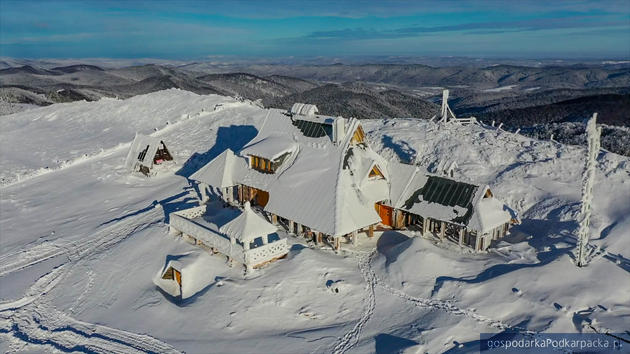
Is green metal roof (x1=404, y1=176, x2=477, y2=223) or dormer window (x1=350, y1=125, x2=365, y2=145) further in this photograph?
dormer window (x1=350, y1=125, x2=365, y2=145)

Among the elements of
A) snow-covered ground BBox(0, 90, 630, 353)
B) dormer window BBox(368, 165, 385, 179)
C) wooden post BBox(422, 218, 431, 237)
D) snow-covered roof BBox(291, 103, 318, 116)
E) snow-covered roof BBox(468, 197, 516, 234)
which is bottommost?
snow-covered ground BBox(0, 90, 630, 353)

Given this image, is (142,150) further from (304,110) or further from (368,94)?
(368,94)

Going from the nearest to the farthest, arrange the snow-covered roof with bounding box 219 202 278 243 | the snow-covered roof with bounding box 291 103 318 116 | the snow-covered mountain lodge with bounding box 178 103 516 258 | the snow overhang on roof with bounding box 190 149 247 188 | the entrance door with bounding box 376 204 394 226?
the snow-covered roof with bounding box 219 202 278 243
the snow-covered mountain lodge with bounding box 178 103 516 258
the entrance door with bounding box 376 204 394 226
the snow overhang on roof with bounding box 190 149 247 188
the snow-covered roof with bounding box 291 103 318 116

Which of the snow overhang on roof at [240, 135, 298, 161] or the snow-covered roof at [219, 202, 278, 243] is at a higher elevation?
the snow overhang on roof at [240, 135, 298, 161]

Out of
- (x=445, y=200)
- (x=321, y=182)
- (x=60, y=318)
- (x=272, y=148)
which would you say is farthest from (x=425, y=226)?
(x=60, y=318)

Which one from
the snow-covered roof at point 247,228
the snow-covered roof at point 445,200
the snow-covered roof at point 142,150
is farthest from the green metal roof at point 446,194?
the snow-covered roof at point 142,150

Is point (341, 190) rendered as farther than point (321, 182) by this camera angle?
No

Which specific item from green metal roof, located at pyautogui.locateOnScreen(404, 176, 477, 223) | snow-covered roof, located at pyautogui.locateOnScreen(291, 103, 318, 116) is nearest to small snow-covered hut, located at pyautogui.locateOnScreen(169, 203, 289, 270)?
green metal roof, located at pyautogui.locateOnScreen(404, 176, 477, 223)

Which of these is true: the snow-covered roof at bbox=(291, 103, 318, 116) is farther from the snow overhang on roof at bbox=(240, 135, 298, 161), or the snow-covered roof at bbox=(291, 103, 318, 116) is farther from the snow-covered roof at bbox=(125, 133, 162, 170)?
the snow-covered roof at bbox=(125, 133, 162, 170)
